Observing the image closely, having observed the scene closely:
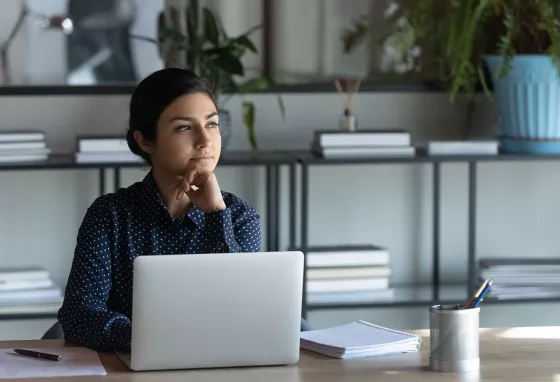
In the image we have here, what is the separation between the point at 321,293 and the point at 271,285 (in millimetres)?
1766

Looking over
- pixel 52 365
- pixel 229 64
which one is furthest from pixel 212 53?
pixel 52 365

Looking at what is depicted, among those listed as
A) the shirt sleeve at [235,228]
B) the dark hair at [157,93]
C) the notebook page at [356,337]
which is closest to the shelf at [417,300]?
the shirt sleeve at [235,228]

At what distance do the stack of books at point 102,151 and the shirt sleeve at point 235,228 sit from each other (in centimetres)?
99

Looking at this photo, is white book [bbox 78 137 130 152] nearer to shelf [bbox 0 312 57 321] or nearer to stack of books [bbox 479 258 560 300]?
shelf [bbox 0 312 57 321]

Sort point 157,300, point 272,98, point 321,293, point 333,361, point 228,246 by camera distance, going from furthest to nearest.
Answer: point 272,98 → point 321,293 → point 228,246 → point 333,361 → point 157,300

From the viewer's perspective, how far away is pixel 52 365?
1921 millimetres

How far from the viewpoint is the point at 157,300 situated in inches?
72.0

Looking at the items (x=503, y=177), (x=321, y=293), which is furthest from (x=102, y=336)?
(x=503, y=177)

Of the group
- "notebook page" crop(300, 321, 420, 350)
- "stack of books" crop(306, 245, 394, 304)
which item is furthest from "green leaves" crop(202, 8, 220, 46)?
"notebook page" crop(300, 321, 420, 350)

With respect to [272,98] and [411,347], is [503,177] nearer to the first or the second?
[272,98]

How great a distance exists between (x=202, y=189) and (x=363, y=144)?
1.29 meters

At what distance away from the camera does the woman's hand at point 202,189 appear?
2.31 metres

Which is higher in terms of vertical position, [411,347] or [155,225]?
[155,225]

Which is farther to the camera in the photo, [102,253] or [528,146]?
[528,146]
